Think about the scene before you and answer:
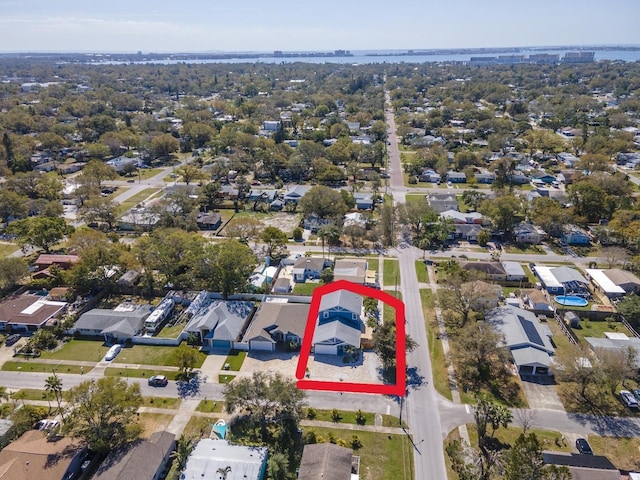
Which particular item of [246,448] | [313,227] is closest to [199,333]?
[246,448]

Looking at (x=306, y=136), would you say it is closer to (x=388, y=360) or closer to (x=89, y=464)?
(x=388, y=360)

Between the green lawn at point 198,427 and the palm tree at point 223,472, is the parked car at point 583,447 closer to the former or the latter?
the palm tree at point 223,472

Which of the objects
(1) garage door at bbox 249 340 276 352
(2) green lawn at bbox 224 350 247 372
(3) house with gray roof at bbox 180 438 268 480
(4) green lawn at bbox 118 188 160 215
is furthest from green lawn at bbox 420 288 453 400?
(4) green lawn at bbox 118 188 160 215

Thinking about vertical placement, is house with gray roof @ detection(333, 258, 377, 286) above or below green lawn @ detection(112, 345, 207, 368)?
above

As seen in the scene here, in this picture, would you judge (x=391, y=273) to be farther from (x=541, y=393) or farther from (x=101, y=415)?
(x=101, y=415)

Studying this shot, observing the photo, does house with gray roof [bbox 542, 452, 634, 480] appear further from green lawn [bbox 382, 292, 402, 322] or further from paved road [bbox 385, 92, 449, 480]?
green lawn [bbox 382, 292, 402, 322]

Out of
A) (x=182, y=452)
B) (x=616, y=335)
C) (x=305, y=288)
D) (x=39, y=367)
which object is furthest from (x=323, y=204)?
(x=182, y=452)
